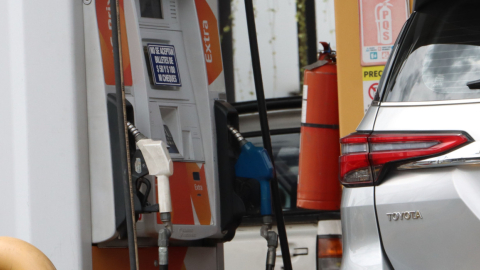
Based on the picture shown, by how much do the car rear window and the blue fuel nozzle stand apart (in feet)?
4.89

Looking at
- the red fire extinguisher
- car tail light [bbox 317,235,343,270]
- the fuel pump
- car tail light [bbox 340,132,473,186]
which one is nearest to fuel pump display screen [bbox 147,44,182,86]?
the fuel pump

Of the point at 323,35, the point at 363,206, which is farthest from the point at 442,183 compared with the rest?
the point at 323,35

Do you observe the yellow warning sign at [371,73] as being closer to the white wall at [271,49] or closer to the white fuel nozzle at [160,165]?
the white fuel nozzle at [160,165]

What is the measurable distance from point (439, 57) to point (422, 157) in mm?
364

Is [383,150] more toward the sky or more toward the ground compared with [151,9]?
more toward the ground

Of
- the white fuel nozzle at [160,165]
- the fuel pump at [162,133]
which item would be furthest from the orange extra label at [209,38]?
the white fuel nozzle at [160,165]

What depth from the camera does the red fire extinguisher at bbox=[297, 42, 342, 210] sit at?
3.90 m

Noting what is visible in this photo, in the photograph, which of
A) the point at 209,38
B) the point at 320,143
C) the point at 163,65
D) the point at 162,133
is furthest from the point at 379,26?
the point at 162,133

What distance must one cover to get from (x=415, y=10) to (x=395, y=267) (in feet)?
3.03

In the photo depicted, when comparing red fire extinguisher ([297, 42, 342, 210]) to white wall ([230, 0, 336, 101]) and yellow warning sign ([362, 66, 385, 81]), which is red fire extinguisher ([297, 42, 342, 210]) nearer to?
yellow warning sign ([362, 66, 385, 81])

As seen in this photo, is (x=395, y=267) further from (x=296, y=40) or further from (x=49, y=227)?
(x=296, y=40)

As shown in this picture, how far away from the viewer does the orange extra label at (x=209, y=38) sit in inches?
160

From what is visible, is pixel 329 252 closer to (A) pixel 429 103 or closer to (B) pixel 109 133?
(B) pixel 109 133

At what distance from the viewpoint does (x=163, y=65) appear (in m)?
3.81
